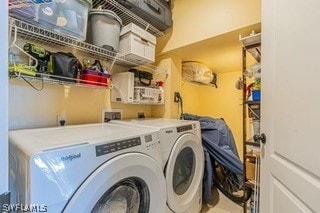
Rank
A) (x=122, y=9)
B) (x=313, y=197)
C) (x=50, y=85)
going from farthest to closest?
(x=122, y=9) < (x=50, y=85) < (x=313, y=197)

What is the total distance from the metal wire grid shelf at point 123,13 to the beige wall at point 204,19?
23 cm

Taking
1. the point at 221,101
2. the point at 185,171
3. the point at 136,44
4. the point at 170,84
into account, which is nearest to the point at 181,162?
the point at 185,171

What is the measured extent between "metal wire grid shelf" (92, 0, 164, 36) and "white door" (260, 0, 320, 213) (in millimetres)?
1054

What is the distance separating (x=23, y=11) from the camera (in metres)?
0.95

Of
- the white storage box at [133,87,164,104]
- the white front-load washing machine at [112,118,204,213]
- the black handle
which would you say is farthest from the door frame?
the black handle

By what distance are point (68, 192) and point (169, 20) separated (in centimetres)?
182

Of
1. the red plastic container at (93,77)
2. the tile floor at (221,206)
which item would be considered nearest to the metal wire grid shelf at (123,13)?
the red plastic container at (93,77)

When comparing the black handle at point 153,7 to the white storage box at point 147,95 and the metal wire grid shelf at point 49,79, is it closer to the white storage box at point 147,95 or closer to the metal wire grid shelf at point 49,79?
the white storage box at point 147,95

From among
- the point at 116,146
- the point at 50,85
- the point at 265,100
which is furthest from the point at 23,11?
the point at 265,100

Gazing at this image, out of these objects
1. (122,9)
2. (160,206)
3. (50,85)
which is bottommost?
(160,206)

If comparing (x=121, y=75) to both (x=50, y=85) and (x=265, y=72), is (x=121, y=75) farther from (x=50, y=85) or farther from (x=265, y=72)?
(x=265, y=72)

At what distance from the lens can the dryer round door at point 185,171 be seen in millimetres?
1277

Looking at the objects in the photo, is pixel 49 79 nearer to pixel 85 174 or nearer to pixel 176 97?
pixel 85 174

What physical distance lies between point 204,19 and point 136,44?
0.71 m
